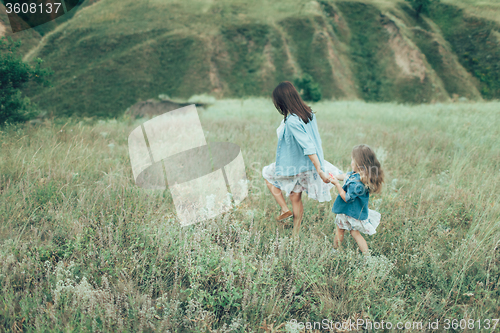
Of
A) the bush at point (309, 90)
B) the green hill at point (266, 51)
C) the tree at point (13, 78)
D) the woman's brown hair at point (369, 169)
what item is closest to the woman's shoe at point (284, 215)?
the woman's brown hair at point (369, 169)

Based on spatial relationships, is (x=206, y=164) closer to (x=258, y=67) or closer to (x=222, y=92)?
(x=222, y=92)

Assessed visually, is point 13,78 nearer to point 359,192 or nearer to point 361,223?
point 359,192

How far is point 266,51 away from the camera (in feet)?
133

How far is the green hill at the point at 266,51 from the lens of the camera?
34.5 meters

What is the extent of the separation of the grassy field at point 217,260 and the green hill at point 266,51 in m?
31.0

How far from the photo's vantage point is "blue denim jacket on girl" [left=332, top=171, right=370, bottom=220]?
2787 mm

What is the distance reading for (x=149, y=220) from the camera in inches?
134

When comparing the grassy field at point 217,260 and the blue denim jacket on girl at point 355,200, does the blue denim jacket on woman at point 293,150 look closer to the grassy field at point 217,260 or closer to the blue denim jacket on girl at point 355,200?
the blue denim jacket on girl at point 355,200

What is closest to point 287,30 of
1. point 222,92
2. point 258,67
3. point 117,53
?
point 258,67

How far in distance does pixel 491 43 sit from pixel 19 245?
57.0 m

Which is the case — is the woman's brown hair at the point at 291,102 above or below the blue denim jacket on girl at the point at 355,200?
above

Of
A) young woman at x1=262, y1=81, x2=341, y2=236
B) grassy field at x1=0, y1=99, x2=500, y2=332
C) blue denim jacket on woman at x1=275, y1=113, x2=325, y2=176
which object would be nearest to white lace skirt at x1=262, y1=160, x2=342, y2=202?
young woman at x1=262, y1=81, x2=341, y2=236

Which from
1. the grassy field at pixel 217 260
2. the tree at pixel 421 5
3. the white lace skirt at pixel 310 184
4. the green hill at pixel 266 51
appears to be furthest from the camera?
the tree at pixel 421 5

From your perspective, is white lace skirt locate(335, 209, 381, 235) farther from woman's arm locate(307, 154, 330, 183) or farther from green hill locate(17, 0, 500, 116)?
green hill locate(17, 0, 500, 116)
